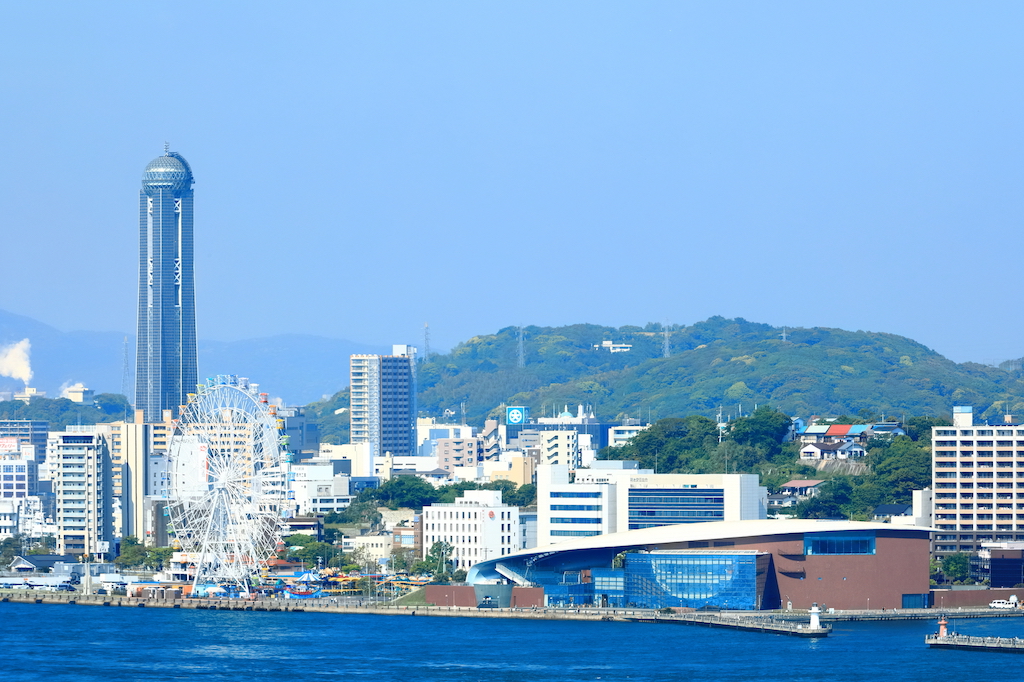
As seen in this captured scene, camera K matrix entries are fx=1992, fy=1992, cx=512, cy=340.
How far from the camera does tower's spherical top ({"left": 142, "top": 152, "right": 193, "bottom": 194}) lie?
15500 cm

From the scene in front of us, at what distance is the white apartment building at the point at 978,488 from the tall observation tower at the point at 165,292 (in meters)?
83.1

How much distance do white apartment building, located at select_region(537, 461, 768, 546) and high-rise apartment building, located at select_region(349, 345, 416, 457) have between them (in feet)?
231

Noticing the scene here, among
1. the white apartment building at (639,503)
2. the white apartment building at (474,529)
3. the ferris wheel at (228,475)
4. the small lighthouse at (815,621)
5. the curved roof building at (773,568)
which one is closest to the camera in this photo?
the small lighthouse at (815,621)

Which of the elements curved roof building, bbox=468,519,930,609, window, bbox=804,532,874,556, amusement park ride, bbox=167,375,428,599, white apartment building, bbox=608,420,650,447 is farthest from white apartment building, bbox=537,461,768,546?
white apartment building, bbox=608,420,650,447

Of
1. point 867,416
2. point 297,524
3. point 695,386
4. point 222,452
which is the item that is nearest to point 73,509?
point 297,524

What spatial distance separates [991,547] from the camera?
71500 mm

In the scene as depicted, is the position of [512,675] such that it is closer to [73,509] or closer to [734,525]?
[734,525]

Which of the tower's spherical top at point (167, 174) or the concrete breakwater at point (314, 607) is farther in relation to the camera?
the tower's spherical top at point (167, 174)

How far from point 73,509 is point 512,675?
159 ft

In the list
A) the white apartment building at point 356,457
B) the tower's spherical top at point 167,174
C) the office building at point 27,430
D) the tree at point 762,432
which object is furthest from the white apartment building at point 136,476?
the tower's spherical top at point 167,174

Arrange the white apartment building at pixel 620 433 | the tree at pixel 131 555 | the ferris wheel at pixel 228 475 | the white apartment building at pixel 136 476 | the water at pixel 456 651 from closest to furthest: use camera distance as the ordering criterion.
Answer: the water at pixel 456 651, the ferris wheel at pixel 228 475, the tree at pixel 131 555, the white apartment building at pixel 136 476, the white apartment building at pixel 620 433

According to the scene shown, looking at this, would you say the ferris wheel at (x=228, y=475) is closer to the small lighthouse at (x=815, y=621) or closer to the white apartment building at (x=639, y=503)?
the white apartment building at (x=639, y=503)

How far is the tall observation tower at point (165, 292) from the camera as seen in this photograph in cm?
14925

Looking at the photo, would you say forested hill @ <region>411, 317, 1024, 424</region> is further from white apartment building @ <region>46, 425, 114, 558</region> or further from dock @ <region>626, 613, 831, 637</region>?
dock @ <region>626, 613, 831, 637</region>
